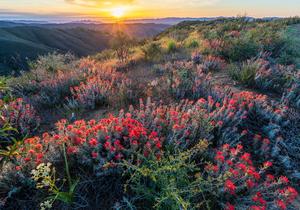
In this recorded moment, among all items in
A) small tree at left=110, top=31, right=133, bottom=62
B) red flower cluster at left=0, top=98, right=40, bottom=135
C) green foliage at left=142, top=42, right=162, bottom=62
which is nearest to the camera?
red flower cluster at left=0, top=98, right=40, bottom=135

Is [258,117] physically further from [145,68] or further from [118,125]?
[145,68]

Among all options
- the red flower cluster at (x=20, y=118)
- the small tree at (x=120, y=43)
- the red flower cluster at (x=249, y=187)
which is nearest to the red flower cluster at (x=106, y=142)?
the red flower cluster at (x=249, y=187)

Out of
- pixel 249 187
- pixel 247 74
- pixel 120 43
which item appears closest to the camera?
pixel 249 187

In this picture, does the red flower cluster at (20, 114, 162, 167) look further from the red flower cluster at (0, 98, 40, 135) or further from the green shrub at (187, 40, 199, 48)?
the green shrub at (187, 40, 199, 48)

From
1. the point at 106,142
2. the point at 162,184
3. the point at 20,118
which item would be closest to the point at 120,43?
the point at 20,118

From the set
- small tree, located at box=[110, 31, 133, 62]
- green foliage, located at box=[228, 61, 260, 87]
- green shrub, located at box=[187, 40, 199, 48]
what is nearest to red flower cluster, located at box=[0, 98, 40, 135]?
green foliage, located at box=[228, 61, 260, 87]

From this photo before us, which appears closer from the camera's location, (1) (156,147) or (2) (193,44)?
(1) (156,147)

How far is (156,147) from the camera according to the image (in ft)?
9.02

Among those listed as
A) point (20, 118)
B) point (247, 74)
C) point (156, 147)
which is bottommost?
point (20, 118)

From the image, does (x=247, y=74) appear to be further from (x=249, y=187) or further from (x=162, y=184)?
(x=162, y=184)

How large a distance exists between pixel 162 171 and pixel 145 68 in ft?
17.4

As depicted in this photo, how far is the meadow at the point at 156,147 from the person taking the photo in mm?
2463

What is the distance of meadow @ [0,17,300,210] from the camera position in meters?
2.46

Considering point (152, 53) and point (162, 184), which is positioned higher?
point (162, 184)
